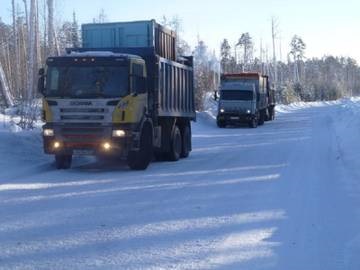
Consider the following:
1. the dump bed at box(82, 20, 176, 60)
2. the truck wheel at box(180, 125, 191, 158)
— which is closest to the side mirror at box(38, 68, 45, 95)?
the dump bed at box(82, 20, 176, 60)

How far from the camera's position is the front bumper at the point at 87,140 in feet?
51.1

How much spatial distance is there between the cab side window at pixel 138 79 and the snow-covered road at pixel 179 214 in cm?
197

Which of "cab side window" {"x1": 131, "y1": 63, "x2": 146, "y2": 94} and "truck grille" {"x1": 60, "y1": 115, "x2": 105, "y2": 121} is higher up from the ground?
"cab side window" {"x1": 131, "y1": 63, "x2": 146, "y2": 94}

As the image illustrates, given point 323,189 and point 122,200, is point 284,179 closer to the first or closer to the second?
point 323,189

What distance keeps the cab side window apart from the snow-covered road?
197 centimetres

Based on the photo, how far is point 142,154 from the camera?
16453 mm

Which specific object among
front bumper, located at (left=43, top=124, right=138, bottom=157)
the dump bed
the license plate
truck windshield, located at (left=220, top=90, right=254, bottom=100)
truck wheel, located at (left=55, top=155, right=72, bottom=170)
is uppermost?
the dump bed

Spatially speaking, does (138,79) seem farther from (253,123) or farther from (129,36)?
(253,123)

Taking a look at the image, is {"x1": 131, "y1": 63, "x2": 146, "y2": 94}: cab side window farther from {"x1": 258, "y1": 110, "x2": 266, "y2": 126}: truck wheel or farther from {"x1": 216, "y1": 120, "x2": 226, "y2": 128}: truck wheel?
{"x1": 258, "y1": 110, "x2": 266, "y2": 126}: truck wheel

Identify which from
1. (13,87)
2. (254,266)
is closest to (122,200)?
(254,266)

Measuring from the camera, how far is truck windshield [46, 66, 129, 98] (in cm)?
1565

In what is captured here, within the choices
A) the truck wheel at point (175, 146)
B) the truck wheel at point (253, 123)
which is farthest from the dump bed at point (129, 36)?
the truck wheel at point (253, 123)

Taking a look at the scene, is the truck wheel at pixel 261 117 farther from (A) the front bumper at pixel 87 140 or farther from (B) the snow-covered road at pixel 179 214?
(A) the front bumper at pixel 87 140

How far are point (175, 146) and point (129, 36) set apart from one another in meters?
3.36
